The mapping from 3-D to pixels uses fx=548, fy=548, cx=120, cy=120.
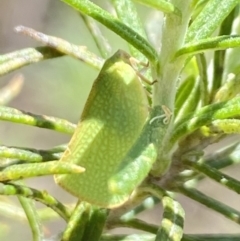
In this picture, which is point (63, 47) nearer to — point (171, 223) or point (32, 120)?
point (32, 120)

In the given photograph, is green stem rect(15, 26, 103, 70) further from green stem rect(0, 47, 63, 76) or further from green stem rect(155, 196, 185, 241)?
green stem rect(155, 196, 185, 241)

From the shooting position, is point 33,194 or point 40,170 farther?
point 33,194

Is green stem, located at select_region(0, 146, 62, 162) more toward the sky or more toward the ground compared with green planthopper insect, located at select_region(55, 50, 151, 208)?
more toward the ground

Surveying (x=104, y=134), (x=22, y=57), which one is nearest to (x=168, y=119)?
(x=104, y=134)

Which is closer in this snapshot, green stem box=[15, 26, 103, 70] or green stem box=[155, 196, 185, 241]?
green stem box=[155, 196, 185, 241]

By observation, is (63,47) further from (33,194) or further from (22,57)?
(33,194)

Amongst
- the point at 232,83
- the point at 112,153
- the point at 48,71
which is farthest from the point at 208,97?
the point at 48,71

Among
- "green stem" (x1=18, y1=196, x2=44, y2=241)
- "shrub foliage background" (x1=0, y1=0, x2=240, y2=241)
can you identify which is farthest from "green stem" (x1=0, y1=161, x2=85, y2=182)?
"green stem" (x1=18, y1=196, x2=44, y2=241)

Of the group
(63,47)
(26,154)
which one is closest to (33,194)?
(26,154)

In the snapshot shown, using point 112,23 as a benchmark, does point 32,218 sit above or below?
below
